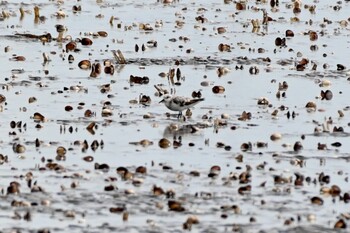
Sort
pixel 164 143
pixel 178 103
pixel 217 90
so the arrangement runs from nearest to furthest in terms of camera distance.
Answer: pixel 164 143
pixel 178 103
pixel 217 90

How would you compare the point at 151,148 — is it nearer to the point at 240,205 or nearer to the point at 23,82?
the point at 240,205

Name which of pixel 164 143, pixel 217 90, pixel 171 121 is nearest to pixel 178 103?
pixel 171 121

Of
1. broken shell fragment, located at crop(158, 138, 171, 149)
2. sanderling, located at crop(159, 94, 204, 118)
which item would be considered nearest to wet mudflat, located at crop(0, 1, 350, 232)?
broken shell fragment, located at crop(158, 138, 171, 149)

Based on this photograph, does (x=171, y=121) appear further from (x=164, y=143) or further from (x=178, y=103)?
(x=164, y=143)

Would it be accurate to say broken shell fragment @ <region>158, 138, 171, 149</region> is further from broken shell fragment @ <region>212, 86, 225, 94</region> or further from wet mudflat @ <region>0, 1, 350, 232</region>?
broken shell fragment @ <region>212, 86, 225, 94</region>

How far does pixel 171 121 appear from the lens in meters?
24.7

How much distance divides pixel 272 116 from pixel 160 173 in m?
5.75

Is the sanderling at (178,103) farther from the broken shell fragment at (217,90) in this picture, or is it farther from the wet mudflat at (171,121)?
the broken shell fragment at (217,90)

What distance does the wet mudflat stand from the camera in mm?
17984

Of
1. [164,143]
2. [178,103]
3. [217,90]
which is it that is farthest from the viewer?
[217,90]

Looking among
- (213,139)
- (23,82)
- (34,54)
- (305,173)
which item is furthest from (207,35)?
(305,173)

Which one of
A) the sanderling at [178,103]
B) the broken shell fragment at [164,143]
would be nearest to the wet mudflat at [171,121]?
the broken shell fragment at [164,143]

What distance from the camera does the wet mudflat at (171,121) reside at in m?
18.0

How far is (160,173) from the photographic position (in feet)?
66.2
